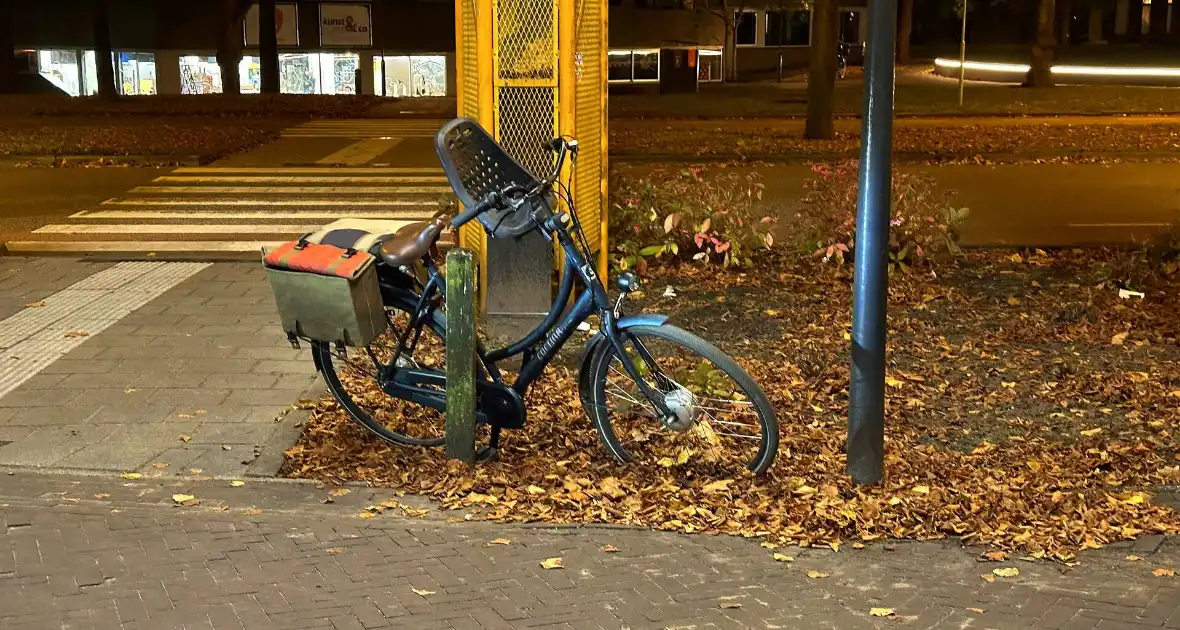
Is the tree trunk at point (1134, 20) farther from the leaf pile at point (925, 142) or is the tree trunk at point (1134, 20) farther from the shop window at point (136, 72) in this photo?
the leaf pile at point (925, 142)

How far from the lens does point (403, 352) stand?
5.94 m

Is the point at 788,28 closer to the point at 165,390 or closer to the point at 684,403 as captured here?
the point at 165,390

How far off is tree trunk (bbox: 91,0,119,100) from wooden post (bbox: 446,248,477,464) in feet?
92.1

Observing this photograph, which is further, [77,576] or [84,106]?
[84,106]

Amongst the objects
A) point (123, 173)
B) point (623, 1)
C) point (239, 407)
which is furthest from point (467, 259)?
point (623, 1)

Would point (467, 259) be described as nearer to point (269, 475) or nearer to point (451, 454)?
point (451, 454)

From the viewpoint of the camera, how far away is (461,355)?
220 inches

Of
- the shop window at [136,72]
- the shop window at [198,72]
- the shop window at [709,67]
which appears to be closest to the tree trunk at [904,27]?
the shop window at [709,67]

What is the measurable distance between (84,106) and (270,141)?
9.15 m

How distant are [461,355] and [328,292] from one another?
0.60 meters

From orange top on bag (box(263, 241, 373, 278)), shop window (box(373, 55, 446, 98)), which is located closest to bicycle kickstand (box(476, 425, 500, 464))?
orange top on bag (box(263, 241, 373, 278))

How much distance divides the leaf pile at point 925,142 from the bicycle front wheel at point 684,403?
13.3 m

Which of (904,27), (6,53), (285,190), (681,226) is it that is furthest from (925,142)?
(904,27)

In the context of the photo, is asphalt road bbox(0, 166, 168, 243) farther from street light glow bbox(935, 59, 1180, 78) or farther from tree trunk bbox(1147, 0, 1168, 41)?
tree trunk bbox(1147, 0, 1168, 41)
